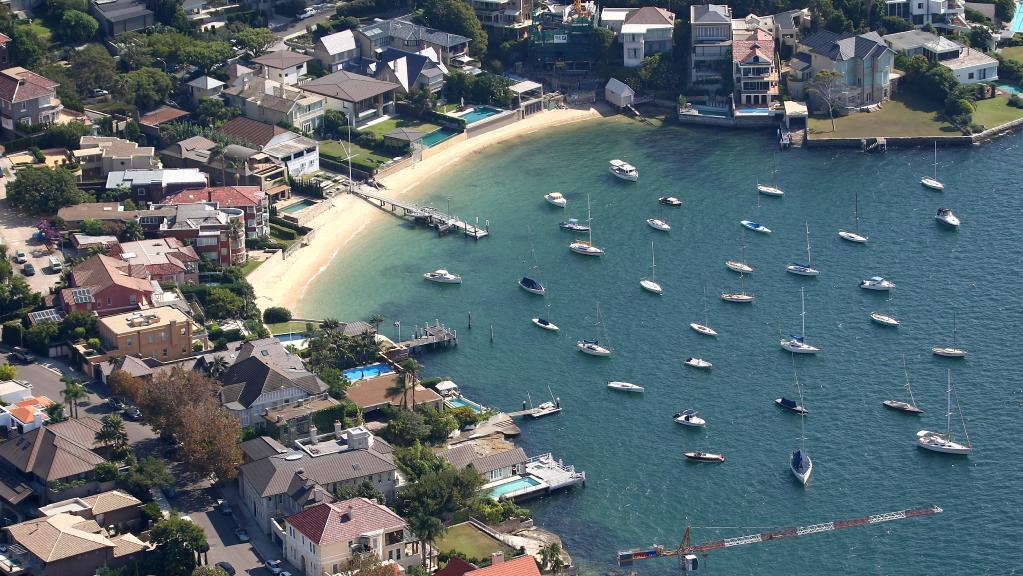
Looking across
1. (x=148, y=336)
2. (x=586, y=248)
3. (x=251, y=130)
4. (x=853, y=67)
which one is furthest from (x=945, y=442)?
(x=251, y=130)

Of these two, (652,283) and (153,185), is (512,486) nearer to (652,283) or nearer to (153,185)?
(652,283)

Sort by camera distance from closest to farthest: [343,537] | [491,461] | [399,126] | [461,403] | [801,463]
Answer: [343,537]
[801,463]
[491,461]
[461,403]
[399,126]

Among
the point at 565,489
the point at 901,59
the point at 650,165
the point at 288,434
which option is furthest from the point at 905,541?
the point at 901,59

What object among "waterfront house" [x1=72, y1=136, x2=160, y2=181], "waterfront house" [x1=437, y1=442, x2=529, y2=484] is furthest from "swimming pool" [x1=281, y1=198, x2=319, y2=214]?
"waterfront house" [x1=437, y1=442, x2=529, y2=484]

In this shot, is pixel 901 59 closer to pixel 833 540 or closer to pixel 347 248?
pixel 347 248

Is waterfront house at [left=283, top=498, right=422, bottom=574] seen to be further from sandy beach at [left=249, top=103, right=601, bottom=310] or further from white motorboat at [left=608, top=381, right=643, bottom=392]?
sandy beach at [left=249, top=103, right=601, bottom=310]
